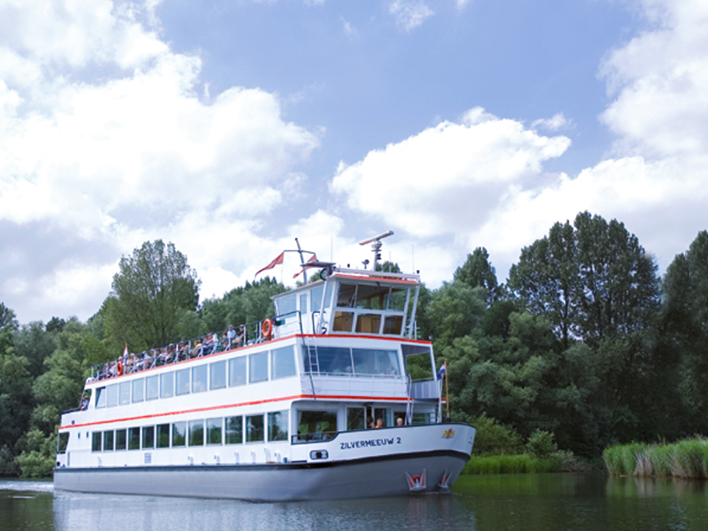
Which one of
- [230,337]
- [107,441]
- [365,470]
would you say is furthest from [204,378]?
[107,441]

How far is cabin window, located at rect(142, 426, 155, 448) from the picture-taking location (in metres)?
28.9

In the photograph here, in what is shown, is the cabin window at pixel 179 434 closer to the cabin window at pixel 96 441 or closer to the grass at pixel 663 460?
the cabin window at pixel 96 441

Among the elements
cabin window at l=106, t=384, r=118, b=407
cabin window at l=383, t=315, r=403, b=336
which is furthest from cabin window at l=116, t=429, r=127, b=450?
cabin window at l=383, t=315, r=403, b=336

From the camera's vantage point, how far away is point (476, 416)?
48.4 metres

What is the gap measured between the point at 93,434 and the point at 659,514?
74.4ft

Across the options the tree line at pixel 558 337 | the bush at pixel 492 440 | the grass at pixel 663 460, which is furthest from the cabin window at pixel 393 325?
the tree line at pixel 558 337

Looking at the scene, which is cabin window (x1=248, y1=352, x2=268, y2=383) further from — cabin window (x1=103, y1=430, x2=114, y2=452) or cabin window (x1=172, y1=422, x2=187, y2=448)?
cabin window (x1=103, y1=430, x2=114, y2=452)

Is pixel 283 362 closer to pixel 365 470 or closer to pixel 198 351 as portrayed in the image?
pixel 365 470

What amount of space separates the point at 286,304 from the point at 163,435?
6.59m

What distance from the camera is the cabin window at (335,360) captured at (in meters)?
23.4

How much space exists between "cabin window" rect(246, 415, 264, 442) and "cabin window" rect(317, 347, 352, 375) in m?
2.52

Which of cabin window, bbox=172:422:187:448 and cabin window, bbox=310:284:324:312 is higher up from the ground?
cabin window, bbox=310:284:324:312

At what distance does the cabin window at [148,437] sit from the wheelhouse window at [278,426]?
23.8 ft

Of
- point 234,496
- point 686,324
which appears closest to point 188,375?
point 234,496
